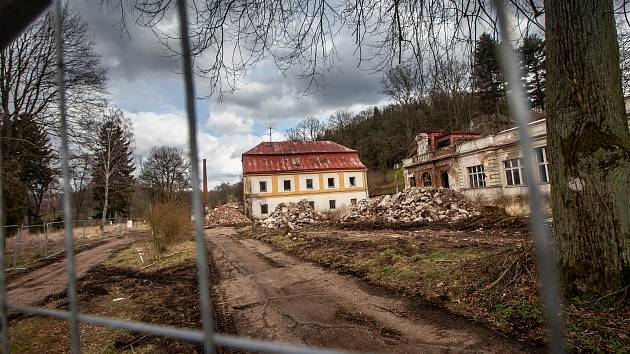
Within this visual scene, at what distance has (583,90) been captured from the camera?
3.76 meters

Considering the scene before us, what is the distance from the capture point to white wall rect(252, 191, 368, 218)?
121 feet

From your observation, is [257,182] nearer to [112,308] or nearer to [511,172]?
[511,172]

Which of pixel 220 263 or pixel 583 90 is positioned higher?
pixel 583 90

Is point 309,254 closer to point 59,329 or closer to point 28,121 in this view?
point 59,329

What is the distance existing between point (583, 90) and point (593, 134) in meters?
0.47

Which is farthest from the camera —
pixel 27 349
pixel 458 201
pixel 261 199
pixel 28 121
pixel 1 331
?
pixel 261 199

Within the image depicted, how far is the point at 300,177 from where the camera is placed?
128 feet

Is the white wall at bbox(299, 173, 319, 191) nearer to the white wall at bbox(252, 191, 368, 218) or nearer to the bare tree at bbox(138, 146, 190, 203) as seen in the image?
the white wall at bbox(252, 191, 368, 218)

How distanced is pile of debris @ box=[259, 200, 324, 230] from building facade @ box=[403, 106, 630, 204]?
10920 mm

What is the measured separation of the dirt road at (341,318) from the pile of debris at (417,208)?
11419 millimetres

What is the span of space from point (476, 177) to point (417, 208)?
1131cm

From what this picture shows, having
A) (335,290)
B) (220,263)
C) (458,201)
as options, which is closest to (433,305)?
(335,290)

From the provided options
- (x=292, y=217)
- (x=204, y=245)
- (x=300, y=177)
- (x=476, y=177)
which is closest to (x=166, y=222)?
(x=292, y=217)

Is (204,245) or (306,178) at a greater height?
(306,178)
